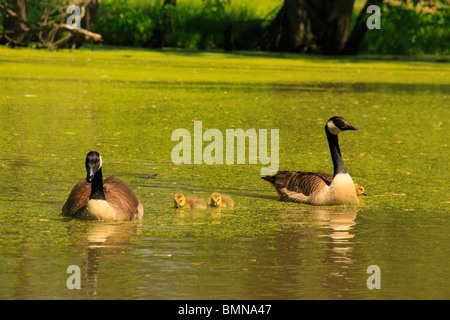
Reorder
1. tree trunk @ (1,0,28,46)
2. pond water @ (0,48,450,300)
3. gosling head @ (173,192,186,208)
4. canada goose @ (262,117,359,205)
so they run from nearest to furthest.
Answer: pond water @ (0,48,450,300) < gosling head @ (173,192,186,208) < canada goose @ (262,117,359,205) < tree trunk @ (1,0,28,46)

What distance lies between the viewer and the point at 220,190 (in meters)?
8.65

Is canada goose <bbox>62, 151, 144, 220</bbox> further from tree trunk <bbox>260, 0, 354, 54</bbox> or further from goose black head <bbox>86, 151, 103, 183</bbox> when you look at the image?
tree trunk <bbox>260, 0, 354, 54</bbox>

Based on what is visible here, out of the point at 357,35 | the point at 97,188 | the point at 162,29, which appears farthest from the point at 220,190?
the point at 357,35

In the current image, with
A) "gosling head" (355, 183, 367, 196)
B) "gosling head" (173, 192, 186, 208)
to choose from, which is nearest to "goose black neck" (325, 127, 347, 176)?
"gosling head" (355, 183, 367, 196)

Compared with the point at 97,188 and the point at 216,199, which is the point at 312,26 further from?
the point at 97,188

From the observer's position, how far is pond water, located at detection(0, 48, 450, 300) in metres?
5.37

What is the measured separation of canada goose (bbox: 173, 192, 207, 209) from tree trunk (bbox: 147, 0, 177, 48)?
2390 centimetres

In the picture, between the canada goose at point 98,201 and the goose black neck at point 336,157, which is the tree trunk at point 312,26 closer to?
the goose black neck at point 336,157

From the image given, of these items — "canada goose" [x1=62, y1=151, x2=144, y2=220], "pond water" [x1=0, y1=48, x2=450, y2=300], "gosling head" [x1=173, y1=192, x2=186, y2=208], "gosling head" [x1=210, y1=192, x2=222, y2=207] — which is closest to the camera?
"pond water" [x1=0, y1=48, x2=450, y2=300]

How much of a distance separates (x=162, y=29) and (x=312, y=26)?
516 cm
